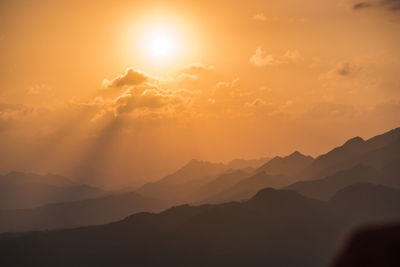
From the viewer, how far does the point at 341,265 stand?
34.8 meters

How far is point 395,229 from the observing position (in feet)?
119

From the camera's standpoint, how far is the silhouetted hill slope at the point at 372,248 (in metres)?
33.3

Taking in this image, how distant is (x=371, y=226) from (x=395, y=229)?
2.02 metres

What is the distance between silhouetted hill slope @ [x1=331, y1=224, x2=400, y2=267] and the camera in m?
33.3

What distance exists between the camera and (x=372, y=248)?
3441 centimetres

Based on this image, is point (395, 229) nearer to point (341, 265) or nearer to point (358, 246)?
point (358, 246)

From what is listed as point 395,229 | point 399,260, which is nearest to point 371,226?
point 395,229

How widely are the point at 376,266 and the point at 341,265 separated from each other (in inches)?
113

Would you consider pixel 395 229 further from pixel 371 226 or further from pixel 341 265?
pixel 341 265

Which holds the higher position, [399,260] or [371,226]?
[371,226]

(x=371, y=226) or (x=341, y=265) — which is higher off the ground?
(x=371, y=226)

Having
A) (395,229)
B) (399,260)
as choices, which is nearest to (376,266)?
(399,260)

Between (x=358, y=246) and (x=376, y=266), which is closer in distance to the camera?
(x=376, y=266)

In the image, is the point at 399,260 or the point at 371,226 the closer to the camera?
the point at 399,260
